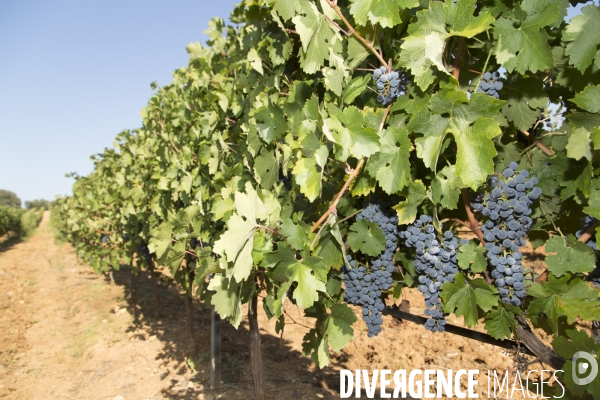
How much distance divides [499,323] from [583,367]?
1.08 ft

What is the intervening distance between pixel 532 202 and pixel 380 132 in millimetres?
635

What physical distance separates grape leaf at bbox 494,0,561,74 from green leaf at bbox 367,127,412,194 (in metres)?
0.42

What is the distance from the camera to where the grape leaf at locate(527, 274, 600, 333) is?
157 centimetres

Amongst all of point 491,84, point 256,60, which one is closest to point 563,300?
point 491,84

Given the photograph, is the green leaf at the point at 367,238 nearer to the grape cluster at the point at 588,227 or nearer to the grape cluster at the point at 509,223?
the grape cluster at the point at 509,223

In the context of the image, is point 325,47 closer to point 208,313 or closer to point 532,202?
point 532,202

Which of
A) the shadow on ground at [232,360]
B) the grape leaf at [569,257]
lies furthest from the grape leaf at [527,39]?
the shadow on ground at [232,360]

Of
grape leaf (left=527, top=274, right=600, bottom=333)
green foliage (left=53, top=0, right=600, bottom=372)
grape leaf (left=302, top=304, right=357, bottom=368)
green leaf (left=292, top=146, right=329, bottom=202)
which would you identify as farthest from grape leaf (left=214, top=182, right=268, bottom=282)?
grape leaf (left=527, top=274, right=600, bottom=333)

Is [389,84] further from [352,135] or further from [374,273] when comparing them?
[374,273]

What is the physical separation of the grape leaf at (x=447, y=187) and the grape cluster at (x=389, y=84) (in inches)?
13.8

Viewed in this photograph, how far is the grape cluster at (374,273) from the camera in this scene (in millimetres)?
2002

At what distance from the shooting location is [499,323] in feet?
5.73

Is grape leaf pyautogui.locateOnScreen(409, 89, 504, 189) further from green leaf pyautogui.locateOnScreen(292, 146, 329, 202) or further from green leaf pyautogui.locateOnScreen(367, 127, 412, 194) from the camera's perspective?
green leaf pyautogui.locateOnScreen(292, 146, 329, 202)

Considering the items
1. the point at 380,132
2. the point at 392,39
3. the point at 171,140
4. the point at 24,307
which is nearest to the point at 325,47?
the point at 392,39
